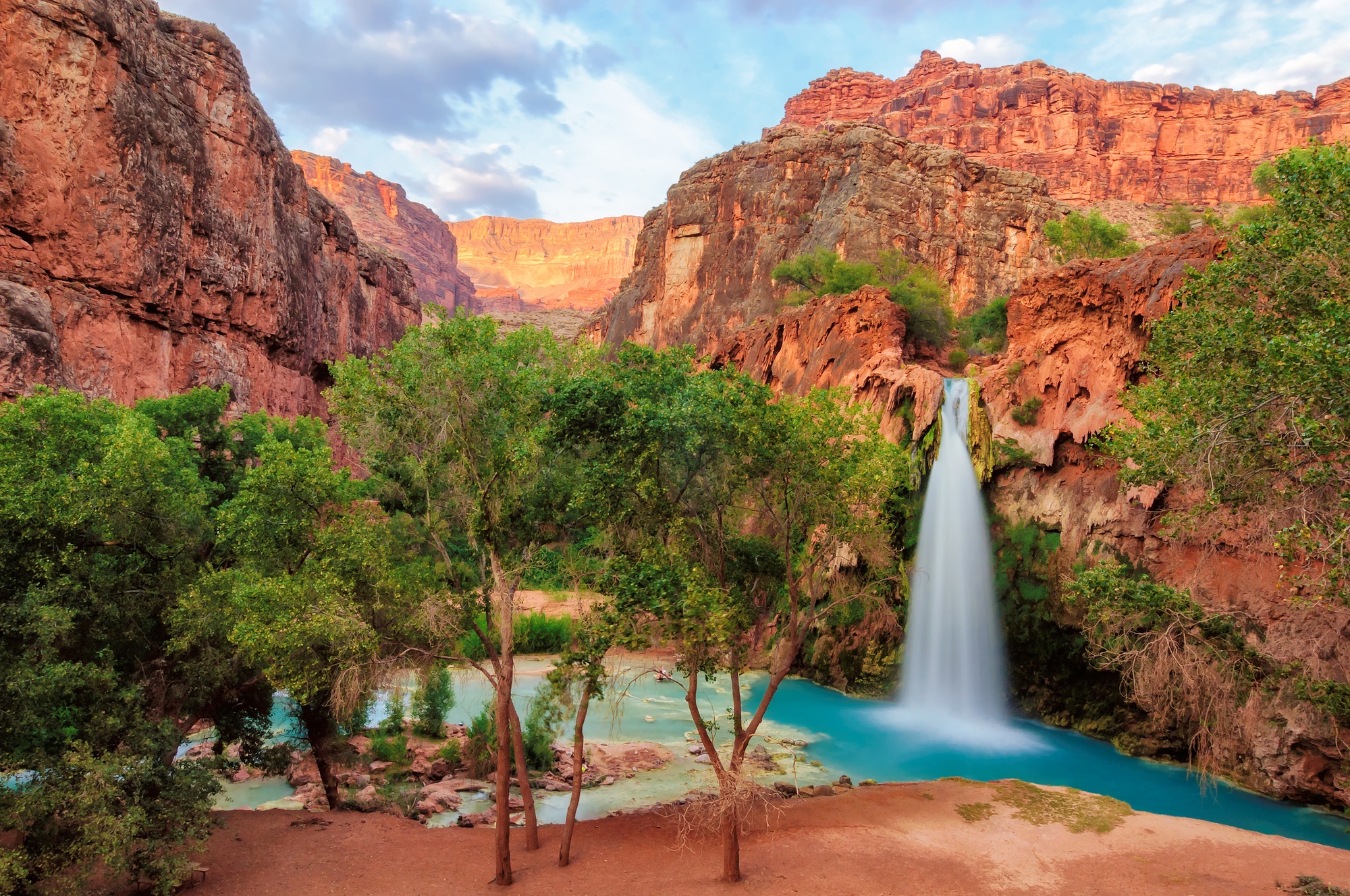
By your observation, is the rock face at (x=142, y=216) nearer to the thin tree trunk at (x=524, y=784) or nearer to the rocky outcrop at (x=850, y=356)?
the thin tree trunk at (x=524, y=784)

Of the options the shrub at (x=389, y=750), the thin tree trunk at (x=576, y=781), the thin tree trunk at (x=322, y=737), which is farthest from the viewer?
the shrub at (x=389, y=750)

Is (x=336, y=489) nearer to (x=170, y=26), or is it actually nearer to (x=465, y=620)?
(x=465, y=620)

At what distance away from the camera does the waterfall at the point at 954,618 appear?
23.8 m

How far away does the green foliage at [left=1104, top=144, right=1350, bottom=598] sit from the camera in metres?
7.60

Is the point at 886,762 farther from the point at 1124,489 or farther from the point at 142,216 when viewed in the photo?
the point at 142,216

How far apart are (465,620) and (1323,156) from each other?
13.6 meters

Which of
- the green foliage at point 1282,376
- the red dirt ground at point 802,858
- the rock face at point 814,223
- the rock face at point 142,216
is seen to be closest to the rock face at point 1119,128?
the rock face at point 814,223

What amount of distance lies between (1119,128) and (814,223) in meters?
66.3

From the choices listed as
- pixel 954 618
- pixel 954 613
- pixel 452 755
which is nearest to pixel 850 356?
pixel 954 613

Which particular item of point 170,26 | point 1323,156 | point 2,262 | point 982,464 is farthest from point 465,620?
point 170,26

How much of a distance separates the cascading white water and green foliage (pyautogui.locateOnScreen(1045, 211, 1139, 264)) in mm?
23502

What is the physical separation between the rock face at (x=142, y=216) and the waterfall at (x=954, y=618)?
31741 millimetres

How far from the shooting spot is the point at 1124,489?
1691 cm

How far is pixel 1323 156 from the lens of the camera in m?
8.70
